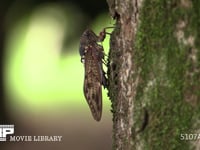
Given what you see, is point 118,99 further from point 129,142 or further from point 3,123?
point 3,123

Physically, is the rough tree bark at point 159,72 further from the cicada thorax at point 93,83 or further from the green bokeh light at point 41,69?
the green bokeh light at point 41,69

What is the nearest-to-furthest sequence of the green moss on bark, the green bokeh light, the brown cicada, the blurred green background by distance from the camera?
the green moss on bark
the brown cicada
the blurred green background
the green bokeh light

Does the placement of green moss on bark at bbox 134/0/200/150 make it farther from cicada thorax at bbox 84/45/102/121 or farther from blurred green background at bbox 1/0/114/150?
blurred green background at bbox 1/0/114/150

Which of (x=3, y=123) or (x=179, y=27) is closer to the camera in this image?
(x=179, y=27)

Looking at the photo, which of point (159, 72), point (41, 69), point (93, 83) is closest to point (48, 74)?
point (41, 69)

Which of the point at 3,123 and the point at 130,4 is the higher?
the point at 130,4

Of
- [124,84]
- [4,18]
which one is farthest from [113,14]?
[4,18]

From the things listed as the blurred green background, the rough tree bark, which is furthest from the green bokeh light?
the rough tree bark
